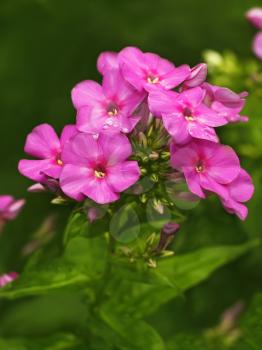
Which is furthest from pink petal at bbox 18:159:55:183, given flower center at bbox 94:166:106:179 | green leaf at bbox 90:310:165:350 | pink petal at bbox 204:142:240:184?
green leaf at bbox 90:310:165:350

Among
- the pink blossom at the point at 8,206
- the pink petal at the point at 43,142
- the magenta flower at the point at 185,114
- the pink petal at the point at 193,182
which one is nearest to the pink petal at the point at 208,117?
the magenta flower at the point at 185,114

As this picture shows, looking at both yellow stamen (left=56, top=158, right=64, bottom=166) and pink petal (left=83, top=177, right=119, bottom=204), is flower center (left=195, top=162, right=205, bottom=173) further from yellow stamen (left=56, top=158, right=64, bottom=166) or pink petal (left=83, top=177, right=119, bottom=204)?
yellow stamen (left=56, top=158, right=64, bottom=166)

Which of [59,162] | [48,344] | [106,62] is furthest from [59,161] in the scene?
[48,344]

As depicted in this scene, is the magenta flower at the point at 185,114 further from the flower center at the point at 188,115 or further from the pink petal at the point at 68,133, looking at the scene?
the pink petal at the point at 68,133

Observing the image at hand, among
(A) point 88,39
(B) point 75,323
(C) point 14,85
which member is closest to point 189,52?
(A) point 88,39

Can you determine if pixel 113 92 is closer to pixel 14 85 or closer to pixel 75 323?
pixel 75 323

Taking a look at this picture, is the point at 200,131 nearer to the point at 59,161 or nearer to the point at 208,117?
the point at 208,117

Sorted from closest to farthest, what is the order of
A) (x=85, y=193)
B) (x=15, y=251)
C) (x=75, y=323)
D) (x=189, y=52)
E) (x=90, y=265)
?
(x=85, y=193), (x=90, y=265), (x=75, y=323), (x=15, y=251), (x=189, y=52)
